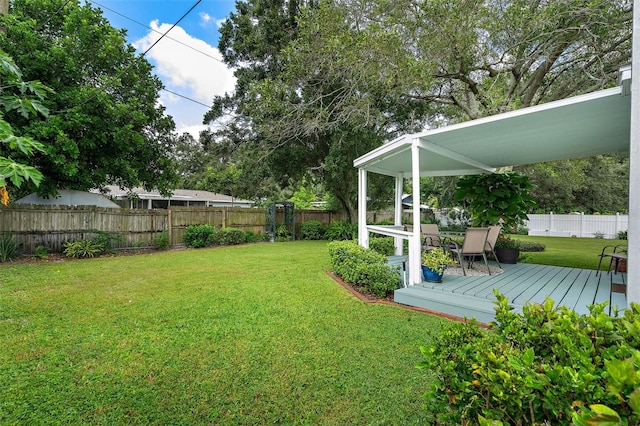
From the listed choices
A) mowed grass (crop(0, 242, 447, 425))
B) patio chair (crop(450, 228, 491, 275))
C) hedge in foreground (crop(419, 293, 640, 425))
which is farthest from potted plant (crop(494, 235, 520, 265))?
hedge in foreground (crop(419, 293, 640, 425))

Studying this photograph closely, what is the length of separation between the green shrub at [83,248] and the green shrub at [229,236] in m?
3.87

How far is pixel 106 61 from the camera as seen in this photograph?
9.20 meters

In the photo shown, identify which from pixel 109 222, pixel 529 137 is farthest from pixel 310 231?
pixel 529 137

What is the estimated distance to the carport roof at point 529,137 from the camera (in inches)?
129

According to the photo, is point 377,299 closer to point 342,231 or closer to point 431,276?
point 431,276

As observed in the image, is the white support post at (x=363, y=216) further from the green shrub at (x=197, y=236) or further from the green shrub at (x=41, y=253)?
the green shrub at (x=41, y=253)

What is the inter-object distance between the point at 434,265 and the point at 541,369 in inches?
144

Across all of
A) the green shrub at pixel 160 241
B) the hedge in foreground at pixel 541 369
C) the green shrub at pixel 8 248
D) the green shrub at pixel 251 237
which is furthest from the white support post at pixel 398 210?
the green shrub at pixel 8 248

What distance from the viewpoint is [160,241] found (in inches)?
415

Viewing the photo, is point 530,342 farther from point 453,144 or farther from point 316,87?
point 316,87

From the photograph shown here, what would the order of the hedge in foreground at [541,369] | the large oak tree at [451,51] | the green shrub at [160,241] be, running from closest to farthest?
the hedge in foreground at [541,369]
the large oak tree at [451,51]
the green shrub at [160,241]

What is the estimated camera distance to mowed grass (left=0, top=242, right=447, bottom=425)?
2119 millimetres

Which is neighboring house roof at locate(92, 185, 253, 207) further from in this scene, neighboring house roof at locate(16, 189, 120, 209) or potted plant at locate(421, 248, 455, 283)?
potted plant at locate(421, 248, 455, 283)

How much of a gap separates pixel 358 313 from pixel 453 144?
3.24m
